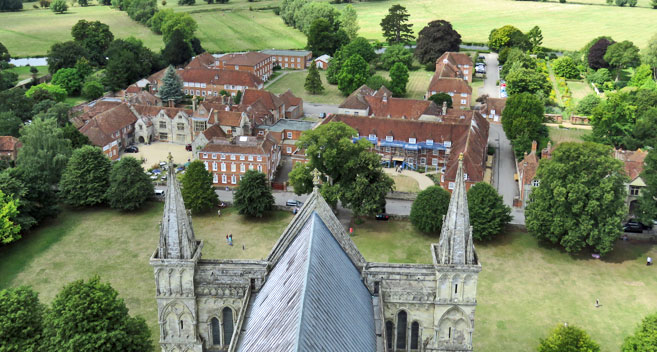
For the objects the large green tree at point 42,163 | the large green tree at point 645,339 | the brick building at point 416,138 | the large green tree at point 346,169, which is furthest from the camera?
the brick building at point 416,138

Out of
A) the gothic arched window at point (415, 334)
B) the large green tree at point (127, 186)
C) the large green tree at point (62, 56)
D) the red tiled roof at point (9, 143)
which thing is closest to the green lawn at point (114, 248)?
the large green tree at point (127, 186)

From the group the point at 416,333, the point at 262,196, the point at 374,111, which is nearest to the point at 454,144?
the point at 374,111

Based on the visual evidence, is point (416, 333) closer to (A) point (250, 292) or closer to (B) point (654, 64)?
(A) point (250, 292)

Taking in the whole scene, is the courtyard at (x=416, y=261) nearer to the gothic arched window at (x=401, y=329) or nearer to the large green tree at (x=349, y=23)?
the gothic arched window at (x=401, y=329)

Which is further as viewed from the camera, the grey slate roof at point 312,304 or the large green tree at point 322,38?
the large green tree at point 322,38

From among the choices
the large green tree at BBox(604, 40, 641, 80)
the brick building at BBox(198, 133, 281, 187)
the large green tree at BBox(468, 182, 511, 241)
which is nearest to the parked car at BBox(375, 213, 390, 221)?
the large green tree at BBox(468, 182, 511, 241)

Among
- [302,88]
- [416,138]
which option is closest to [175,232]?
[416,138]
